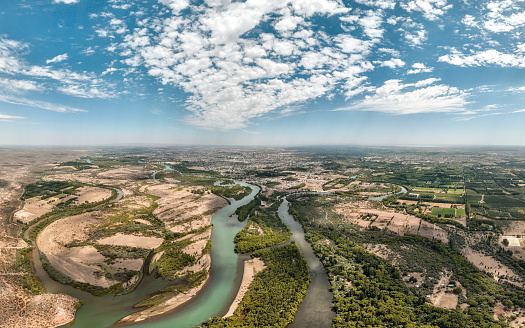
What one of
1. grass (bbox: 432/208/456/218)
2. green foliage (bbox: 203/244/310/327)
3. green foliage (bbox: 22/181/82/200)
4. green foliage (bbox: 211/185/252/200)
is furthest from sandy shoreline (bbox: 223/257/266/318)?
green foliage (bbox: 22/181/82/200)

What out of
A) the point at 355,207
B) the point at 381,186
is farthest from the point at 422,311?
the point at 381,186

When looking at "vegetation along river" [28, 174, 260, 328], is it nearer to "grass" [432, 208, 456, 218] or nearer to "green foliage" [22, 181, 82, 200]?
"green foliage" [22, 181, 82, 200]

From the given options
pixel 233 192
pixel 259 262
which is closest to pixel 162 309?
pixel 259 262

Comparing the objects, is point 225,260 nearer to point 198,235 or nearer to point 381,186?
point 198,235

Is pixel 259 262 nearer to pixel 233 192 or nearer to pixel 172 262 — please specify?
pixel 172 262

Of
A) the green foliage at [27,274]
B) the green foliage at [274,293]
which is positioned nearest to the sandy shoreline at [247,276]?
the green foliage at [274,293]
